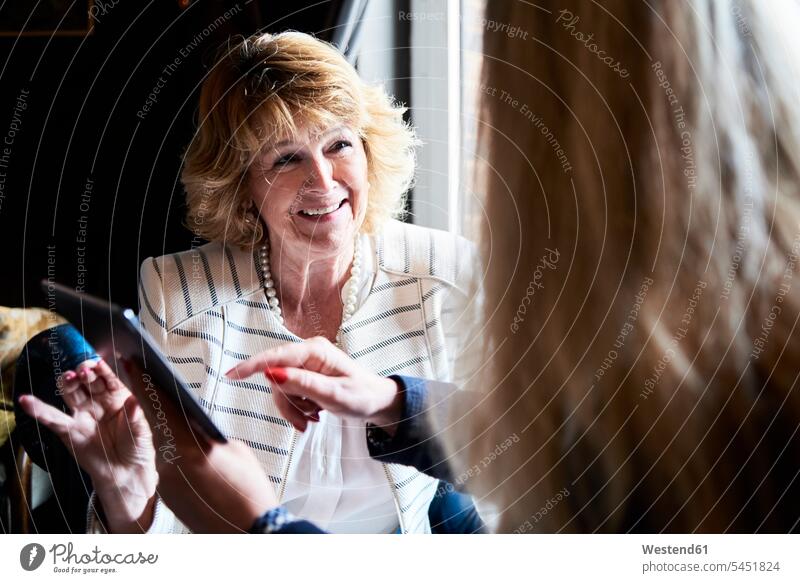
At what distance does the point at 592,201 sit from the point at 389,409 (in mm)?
187

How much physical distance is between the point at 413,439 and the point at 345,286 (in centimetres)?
10

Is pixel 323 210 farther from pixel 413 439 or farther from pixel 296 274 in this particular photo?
pixel 413 439

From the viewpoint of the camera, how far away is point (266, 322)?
48 centimetres

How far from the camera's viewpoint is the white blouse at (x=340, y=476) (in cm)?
49

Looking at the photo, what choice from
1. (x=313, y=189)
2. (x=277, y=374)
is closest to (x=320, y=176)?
(x=313, y=189)

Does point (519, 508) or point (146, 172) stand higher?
point (146, 172)

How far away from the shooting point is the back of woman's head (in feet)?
1.23

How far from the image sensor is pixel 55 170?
1.59 feet

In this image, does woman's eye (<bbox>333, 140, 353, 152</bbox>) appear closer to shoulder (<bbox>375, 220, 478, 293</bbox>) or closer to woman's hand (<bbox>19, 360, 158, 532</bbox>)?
shoulder (<bbox>375, 220, 478, 293</bbox>)

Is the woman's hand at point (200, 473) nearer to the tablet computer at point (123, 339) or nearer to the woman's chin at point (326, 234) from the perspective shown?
the tablet computer at point (123, 339)

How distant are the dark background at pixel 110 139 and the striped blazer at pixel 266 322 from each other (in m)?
0.02

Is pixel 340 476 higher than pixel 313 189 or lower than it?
lower

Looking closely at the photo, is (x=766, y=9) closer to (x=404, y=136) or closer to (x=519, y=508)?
(x=404, y=136)
